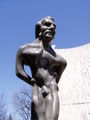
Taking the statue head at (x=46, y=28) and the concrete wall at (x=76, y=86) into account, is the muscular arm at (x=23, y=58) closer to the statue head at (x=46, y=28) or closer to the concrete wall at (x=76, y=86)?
the statue head at (x=46, y=28)

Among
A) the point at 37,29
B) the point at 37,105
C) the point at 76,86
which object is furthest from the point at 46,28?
the point at 76,86

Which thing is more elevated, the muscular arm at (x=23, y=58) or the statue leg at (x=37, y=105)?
the muscular arm at (x=23, y=58)

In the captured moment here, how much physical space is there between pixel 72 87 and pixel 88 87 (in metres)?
1.00

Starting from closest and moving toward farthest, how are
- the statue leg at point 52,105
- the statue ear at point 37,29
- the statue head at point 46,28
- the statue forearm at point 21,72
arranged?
the statue leg at point 52,105 < the statue forearm at point 21,72 < the statue head at point 46,28 < the statue ear at point 37,29

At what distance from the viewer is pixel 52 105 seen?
2.43 meters

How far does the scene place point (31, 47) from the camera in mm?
2754

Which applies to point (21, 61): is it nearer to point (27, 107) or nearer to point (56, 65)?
point (56, 65)

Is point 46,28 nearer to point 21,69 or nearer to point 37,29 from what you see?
point 37,29

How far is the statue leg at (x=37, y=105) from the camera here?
2443mm

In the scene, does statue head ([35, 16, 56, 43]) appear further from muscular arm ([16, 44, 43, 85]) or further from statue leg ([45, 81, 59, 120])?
statue leg ([45, 81, 59, 120])

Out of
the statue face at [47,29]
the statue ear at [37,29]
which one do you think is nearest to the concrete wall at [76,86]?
the statue ear at [37,29]

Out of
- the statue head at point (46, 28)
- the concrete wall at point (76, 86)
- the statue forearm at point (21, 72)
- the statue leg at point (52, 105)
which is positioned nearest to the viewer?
the statue leg at point (52, 105)

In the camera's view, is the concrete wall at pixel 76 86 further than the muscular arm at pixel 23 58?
Yes

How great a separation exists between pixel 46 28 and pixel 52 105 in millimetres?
888
